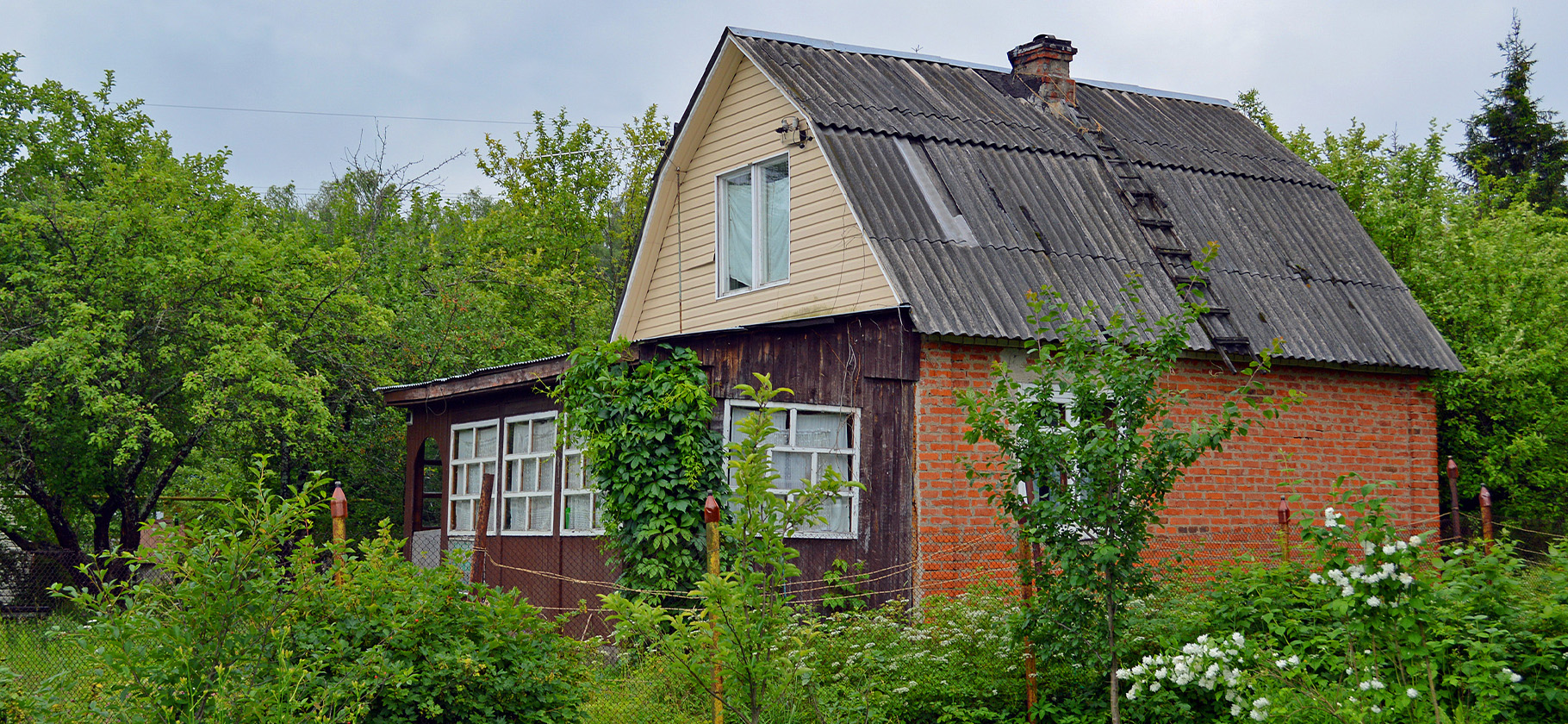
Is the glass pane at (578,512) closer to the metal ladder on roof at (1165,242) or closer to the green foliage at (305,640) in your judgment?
the green foliage at (305,640)

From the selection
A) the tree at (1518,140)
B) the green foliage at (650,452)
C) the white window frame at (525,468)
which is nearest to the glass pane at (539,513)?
the white window frame at (525,468)

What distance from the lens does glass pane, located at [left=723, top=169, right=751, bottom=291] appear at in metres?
14.2

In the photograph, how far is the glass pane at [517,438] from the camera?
14.2 m

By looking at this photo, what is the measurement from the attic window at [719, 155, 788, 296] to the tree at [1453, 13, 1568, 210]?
24.0m

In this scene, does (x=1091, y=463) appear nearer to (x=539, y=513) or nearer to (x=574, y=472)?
(x=574, y=472)

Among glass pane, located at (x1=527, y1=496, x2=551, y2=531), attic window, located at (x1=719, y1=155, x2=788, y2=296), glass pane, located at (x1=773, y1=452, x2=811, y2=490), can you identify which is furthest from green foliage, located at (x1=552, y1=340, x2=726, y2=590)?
attic window, located at (x1=719, y1=155, x2=788, y2=296)

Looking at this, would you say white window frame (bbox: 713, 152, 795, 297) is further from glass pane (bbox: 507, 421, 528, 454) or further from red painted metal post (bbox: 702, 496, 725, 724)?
red painted metal post (bbox: 702, 496, 725, 724)

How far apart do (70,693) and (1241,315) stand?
10760 mm

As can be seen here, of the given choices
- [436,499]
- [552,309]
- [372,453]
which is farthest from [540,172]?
[372,453]

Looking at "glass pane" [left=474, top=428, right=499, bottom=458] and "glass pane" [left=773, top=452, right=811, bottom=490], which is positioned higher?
"glass pane" [left=474, top=428, right=499, bottom=458]

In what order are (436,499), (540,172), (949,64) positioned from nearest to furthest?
1. (949,64)
2. (436,499)
3. (540,172)

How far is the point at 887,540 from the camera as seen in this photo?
11.1 meters

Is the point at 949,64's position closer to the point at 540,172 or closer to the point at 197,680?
the point at 197,680

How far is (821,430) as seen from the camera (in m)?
11.6
